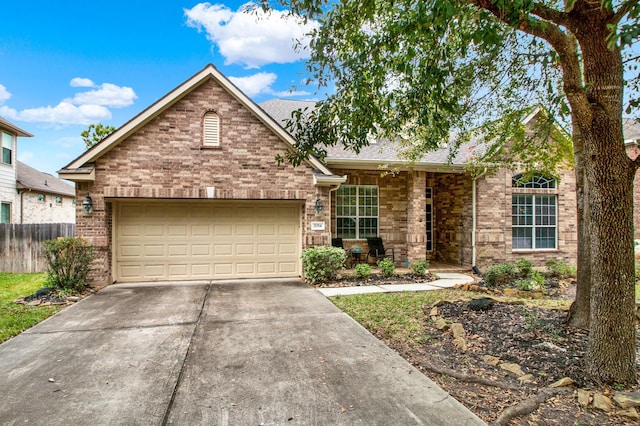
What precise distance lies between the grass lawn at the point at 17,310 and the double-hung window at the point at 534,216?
13313 millimetres

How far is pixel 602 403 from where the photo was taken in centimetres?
330

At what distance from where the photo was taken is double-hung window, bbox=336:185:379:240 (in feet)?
39.4

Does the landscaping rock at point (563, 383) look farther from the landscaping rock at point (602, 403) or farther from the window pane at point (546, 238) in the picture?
the window pane at point (546, 238)

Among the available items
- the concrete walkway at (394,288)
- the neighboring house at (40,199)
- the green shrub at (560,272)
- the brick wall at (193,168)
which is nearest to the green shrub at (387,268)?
the concrete walkway at (394,288)

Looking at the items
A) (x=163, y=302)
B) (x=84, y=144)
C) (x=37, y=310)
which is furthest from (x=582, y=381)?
(x=84, y=144)

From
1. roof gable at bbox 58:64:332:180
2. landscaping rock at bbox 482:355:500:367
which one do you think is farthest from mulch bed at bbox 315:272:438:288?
landscaping rock at bbox 482:355:500:367

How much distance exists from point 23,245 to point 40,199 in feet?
30.0

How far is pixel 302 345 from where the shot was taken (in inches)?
198

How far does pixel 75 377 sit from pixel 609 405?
5.44m


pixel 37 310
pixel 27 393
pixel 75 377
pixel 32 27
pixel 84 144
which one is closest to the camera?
pixel 27 393

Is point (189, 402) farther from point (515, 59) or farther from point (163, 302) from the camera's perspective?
point (515, 59)

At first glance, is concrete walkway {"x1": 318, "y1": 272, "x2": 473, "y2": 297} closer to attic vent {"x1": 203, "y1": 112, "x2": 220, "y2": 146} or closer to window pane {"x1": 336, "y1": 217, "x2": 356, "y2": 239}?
window pane {"x1": 336, "y1": 217, "x2": 356, "y2": 239}

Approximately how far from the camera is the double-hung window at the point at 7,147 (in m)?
15.9

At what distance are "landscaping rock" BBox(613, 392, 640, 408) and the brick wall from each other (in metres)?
7.45
